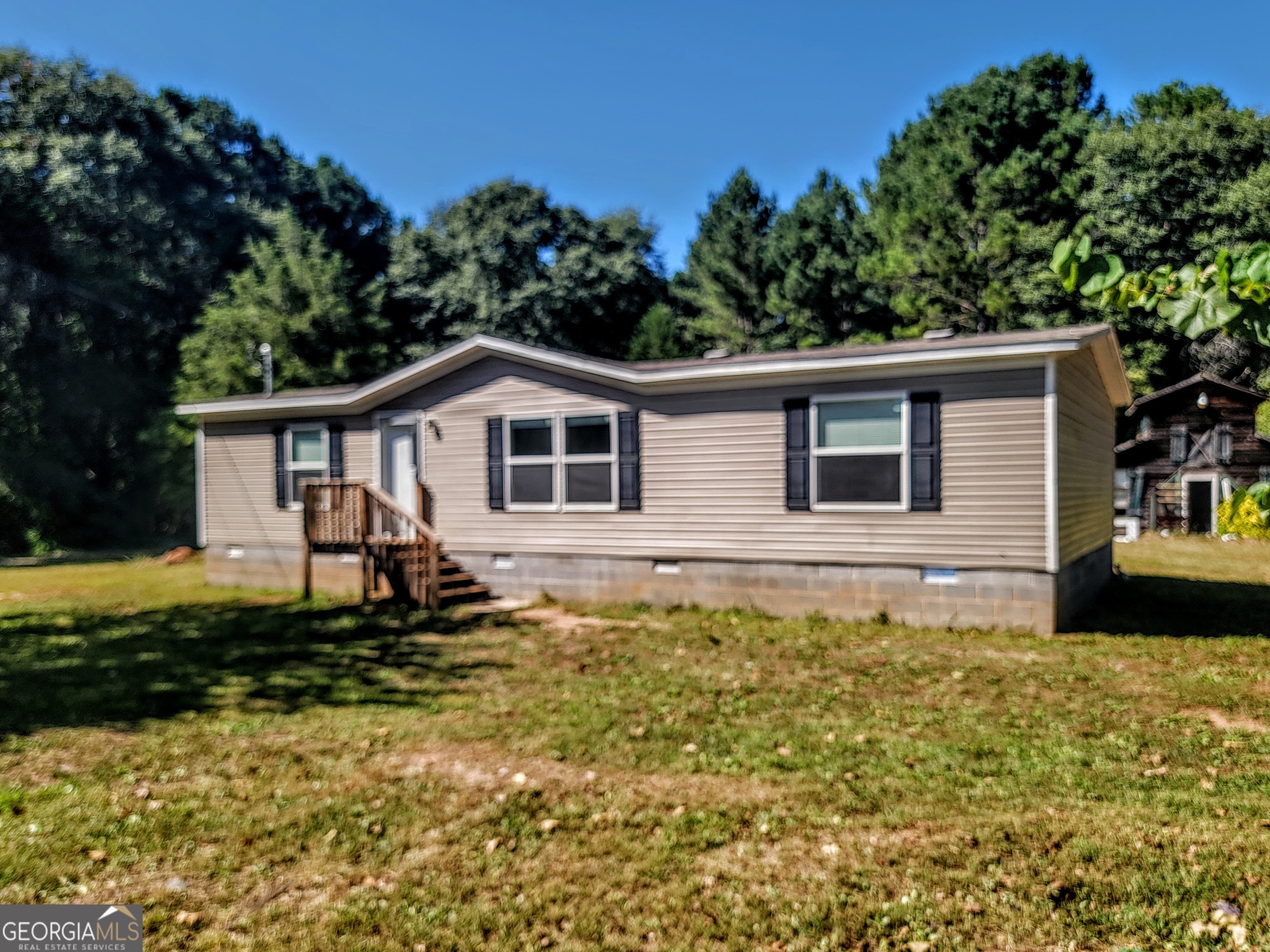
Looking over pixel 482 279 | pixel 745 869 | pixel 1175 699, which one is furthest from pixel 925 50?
pixel 745 869

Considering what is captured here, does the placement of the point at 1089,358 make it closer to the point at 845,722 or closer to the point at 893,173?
the point at 845,722

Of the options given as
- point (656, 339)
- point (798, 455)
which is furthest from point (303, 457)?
point (656, 339)

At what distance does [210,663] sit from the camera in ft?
28.2

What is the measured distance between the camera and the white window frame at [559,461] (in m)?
12.0

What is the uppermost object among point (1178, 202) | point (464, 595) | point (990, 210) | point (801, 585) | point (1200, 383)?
point (990, 210)

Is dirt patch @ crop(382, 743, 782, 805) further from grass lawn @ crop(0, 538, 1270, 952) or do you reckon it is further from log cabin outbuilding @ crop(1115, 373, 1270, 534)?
log cabin outbuilding @ crop(1115, 373, 1270, 534)

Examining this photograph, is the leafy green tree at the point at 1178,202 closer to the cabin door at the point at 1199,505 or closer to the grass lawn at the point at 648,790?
the cabin door at the point at 1199,505

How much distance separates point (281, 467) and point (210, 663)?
6667mm

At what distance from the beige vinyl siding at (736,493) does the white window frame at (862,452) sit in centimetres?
9

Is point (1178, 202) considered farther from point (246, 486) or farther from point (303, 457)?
point (246, 486)

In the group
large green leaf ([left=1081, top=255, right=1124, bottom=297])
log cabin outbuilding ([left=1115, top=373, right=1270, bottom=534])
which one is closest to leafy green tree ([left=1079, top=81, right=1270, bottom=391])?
log cabin outbuilding ([left=1115, top=373, right=1270, bottom=534])

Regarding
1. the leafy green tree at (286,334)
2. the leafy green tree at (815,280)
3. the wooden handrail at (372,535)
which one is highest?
the leafy green tree at (815,280)

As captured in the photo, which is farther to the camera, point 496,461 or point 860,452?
point 496,461

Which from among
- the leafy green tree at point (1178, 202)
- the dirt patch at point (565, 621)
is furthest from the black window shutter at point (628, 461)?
the leafy green tree at point (1178, 202)
